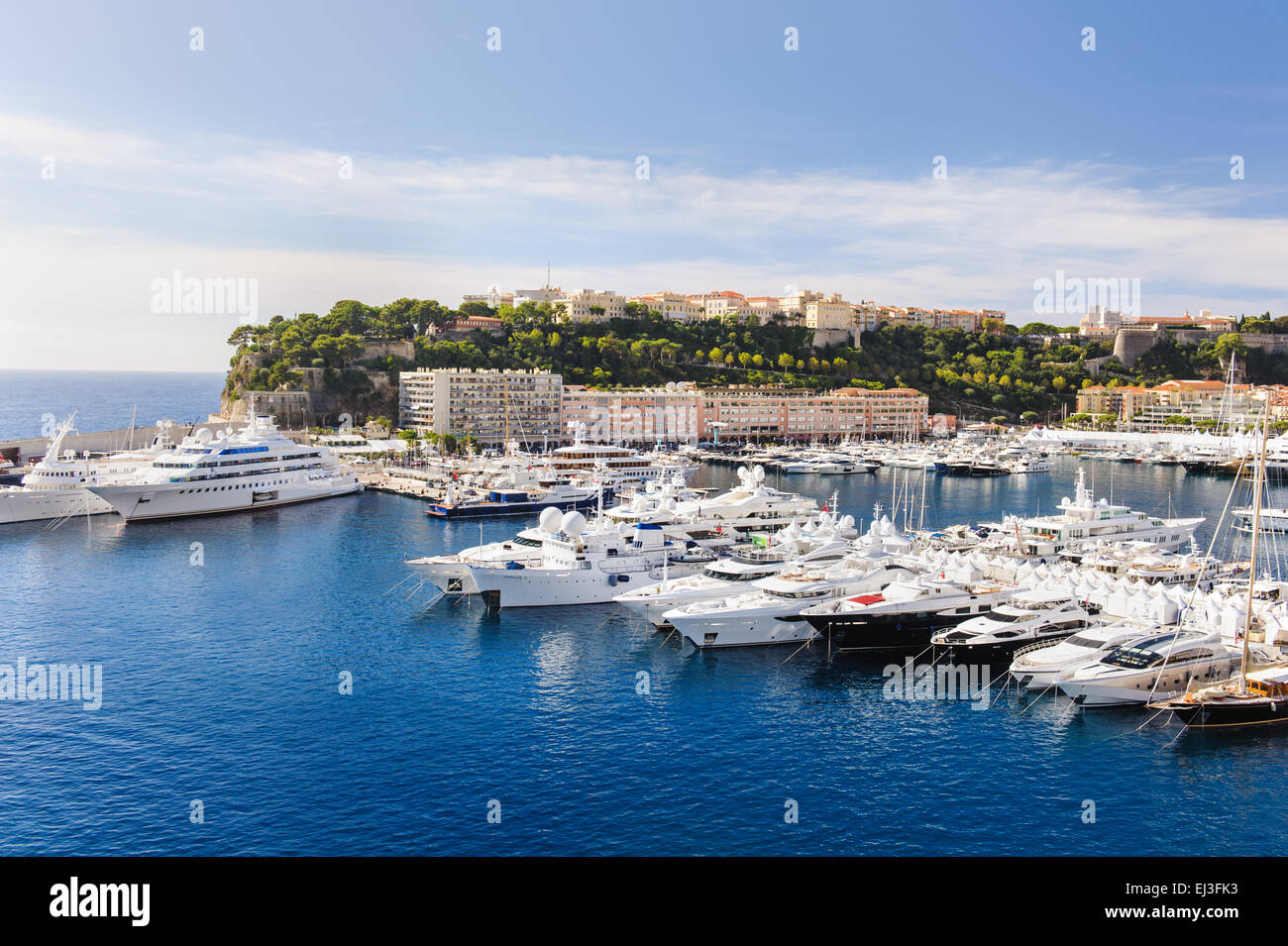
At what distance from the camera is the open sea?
12.2 metres

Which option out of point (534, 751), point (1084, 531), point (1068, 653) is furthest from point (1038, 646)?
point (1084, 531)

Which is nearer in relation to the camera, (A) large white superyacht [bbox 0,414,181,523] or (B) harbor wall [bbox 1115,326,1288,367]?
(A) large white superyacht [bbox 0,414,181,523]

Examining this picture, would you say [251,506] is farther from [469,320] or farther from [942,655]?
[469,320]

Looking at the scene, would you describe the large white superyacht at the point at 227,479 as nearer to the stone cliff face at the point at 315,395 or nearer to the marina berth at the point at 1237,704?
the stone cliff face at the point at 315,395

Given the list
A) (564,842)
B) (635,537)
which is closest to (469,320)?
(635,537)

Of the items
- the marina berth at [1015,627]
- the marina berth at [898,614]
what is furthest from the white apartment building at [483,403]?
the marina berth at [1015,627]

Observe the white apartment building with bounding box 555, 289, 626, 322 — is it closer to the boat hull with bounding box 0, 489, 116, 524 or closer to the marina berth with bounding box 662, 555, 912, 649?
the boat hull with bounding box 0, 489, 116, 524

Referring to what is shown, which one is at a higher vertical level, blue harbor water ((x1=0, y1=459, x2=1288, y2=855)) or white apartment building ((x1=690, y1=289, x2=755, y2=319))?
white apartment building ((x1=690, y1=289, x2=755, y2=319))

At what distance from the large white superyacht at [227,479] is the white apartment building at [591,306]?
155 ft

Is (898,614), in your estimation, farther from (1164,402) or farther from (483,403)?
(1164,402)

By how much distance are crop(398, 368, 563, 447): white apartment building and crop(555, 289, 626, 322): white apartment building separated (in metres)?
21.1

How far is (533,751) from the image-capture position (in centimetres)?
1472

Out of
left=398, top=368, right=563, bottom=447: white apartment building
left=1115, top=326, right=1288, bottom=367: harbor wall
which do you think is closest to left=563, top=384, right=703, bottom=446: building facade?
left=398, top=368, right=563, bottom=447: white apartment building
